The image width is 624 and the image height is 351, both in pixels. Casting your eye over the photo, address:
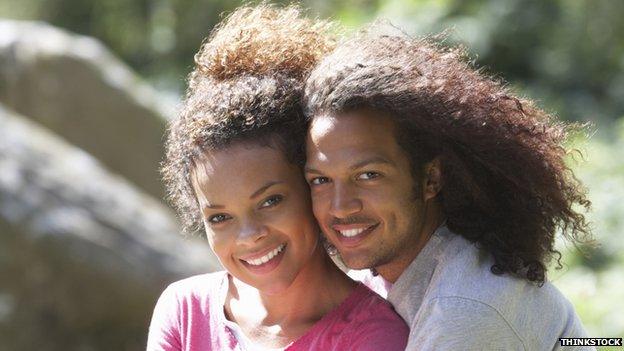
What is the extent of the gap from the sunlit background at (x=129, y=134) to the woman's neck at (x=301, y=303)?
30.8 inches

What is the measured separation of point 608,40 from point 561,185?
28.9 ft

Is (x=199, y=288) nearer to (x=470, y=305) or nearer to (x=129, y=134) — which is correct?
(x=470, y=305)

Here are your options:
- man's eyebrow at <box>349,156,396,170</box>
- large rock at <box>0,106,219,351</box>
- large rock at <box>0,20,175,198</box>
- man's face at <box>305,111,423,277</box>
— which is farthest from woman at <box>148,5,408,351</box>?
large rock at <box>0,20,175,198</box>

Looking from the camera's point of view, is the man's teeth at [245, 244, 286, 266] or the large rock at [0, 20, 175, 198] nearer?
the man's teeth at [245, 244, 286, 266]

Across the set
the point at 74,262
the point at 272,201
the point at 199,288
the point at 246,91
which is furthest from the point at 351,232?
the point at 74,262

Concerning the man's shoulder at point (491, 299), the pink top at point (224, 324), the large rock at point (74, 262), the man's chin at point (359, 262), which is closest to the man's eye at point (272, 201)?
the man's chin at point (359, 262)

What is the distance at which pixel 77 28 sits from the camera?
15.6 metres

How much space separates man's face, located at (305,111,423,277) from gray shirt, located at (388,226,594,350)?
0.38 feet

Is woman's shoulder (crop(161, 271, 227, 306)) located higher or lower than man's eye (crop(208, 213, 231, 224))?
lower

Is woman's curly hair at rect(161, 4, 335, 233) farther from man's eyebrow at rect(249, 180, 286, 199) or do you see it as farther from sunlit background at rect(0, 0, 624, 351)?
sunlit background at rect(0, 0, 624, 351)

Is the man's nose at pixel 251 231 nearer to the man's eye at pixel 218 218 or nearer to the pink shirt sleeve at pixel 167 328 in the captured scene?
the man's eye at pixel 218 218

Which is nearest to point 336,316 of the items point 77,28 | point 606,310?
point 606,310

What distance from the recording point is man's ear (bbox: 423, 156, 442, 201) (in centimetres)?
283

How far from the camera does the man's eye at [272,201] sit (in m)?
2.86
